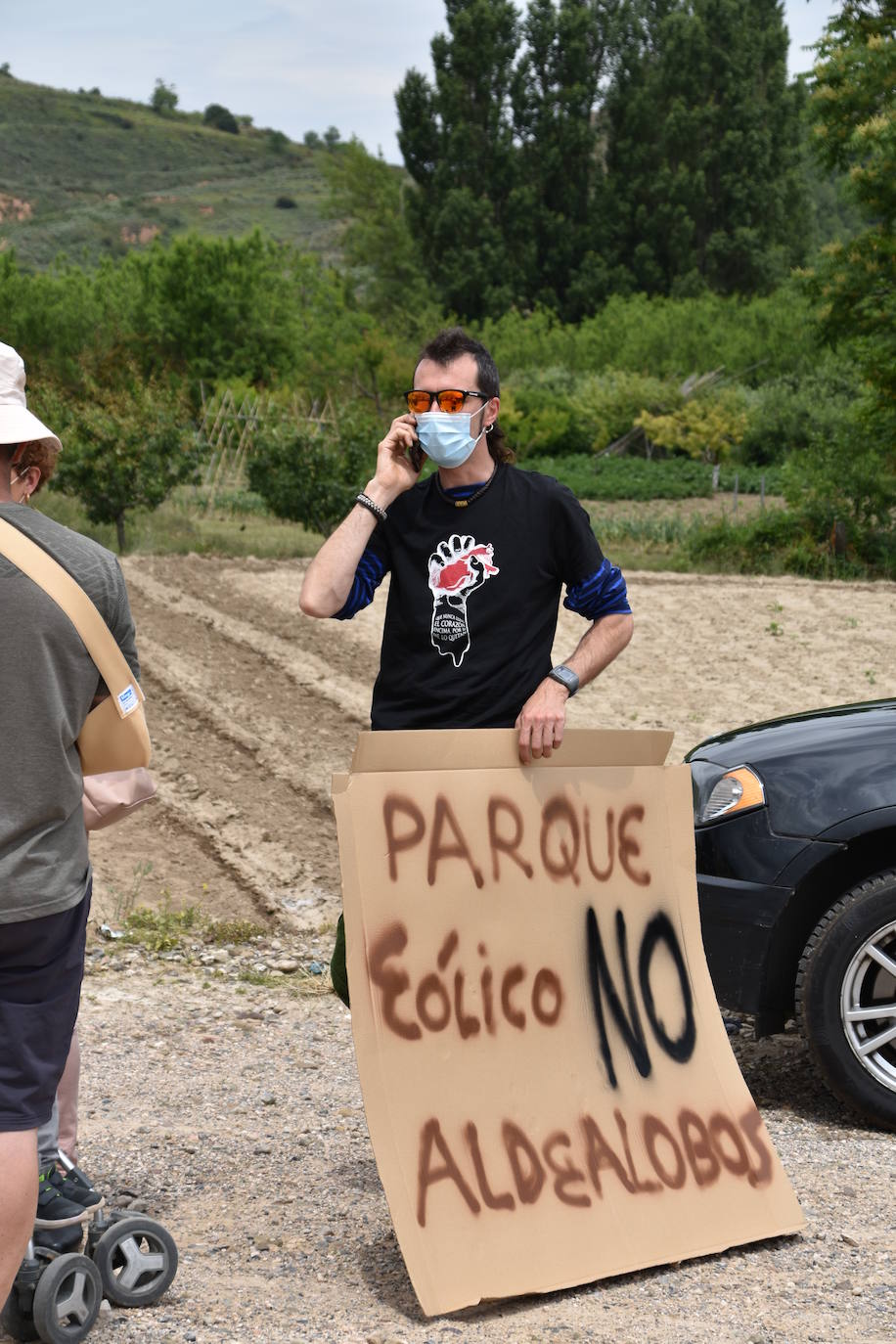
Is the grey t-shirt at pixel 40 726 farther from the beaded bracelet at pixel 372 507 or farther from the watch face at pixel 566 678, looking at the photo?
the watch face at pixel 566 678

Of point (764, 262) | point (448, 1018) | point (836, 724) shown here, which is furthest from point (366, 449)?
point (764, 262)

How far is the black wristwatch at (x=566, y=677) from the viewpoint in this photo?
3.67 m

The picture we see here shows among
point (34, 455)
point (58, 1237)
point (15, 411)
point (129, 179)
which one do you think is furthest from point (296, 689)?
point (129, 179)

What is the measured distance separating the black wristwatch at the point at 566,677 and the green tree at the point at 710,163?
208ft

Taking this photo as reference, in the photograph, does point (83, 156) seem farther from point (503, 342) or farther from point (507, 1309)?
point (507, 1309)

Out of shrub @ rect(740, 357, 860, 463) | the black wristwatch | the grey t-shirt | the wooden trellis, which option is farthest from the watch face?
shrub @ rect(740, 357, 860, 463)

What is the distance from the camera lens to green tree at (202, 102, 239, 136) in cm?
17588

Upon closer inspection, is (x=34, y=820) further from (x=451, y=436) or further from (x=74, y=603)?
(x=451, y=436)

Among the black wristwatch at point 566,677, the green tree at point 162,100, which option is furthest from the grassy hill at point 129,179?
the black wristwatch at point 566,677

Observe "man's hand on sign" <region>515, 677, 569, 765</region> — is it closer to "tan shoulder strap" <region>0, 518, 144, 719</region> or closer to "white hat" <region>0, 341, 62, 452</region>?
"tan shoulder strap" <region>0, 518, 144, 719</region>

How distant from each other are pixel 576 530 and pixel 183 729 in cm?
816

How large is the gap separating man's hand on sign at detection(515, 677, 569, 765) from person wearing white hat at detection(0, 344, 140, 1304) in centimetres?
112

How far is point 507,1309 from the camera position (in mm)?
3299

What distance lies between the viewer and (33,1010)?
8.98 ft
